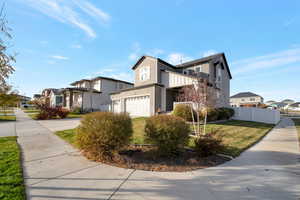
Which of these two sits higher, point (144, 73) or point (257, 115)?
point (144, 73)

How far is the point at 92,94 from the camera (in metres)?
27.0

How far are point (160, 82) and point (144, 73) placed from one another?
10.6 ft

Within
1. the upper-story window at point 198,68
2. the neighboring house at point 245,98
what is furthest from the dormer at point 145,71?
the neighboring house at point 245,98

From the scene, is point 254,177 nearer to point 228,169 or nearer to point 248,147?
point 228,169

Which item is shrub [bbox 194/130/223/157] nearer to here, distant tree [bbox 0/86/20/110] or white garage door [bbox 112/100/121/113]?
distant tree [bbox 0/86/20/110]

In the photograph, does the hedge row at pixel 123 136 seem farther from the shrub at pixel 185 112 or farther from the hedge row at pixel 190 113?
the shrub at pixel 185 112

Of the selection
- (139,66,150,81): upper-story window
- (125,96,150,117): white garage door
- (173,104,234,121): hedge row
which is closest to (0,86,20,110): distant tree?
(173,104,234,121): hedge row

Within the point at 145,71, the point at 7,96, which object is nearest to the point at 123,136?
the point at 7,96

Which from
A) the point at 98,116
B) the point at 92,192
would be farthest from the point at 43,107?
the point at 92,192

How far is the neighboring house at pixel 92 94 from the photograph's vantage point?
84.9ft

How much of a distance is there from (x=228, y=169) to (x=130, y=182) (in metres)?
2.92

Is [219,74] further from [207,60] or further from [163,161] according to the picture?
[163,161]

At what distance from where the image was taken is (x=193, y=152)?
17.7 ft

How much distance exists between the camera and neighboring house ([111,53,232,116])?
15.4 meters
